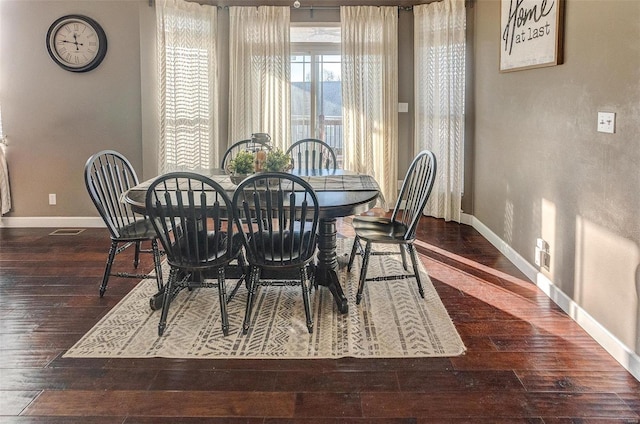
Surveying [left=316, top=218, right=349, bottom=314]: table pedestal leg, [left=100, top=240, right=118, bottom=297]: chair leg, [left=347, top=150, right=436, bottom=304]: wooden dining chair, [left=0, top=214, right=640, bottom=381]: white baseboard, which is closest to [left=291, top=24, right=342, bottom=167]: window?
[left=0, top=214, right=640, bottom=381]: white baseboard

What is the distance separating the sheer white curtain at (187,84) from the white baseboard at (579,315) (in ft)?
10.4

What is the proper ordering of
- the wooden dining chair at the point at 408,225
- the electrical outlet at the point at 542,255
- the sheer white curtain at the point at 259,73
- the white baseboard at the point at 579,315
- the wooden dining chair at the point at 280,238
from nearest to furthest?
1. the white baseboard at the point at 579,315
2. the wooden dining chair at the point at 280,238
3. the wooden dining chair at the point at 408,225
4. the electrical outlet at the point at 542,255
5. the sheer white curtain at the point at 259,73

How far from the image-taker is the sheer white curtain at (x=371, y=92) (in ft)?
20.3

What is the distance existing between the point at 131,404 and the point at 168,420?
0.74ft

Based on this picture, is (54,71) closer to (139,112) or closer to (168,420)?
(139,112)

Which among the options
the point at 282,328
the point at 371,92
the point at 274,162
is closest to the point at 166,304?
the point at 282,328

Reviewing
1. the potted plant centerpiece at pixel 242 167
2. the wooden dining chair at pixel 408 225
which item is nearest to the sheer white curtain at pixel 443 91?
the wooden dining chair at pixel 408 225

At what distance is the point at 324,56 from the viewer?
6418 mm

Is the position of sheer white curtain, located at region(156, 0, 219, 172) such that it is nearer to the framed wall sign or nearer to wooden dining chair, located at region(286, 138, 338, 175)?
wooden dining chair, located at region(286, 138, 338, 175)

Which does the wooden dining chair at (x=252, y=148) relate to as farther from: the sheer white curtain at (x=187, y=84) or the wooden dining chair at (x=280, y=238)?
the wooden dining chair at (x=280, y=238)

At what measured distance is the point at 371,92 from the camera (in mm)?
6297

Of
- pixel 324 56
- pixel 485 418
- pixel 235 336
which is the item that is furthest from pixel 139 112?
pixel 485 418

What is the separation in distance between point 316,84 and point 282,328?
3915 mm

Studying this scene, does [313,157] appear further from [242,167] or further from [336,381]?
[336,381]
